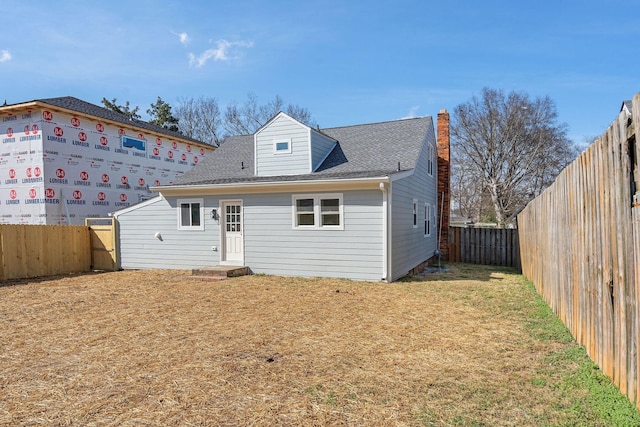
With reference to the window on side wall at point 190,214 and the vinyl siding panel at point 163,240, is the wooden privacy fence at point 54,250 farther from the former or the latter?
the window on side wall at point 190,214

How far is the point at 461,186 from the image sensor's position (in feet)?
108

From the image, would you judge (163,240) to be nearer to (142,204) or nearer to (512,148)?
(142,204)

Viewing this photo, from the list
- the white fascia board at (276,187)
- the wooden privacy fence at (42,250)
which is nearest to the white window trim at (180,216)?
the white fascia board at (276,187)

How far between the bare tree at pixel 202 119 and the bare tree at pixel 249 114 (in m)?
1.19

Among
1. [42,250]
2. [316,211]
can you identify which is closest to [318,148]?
[316,211]

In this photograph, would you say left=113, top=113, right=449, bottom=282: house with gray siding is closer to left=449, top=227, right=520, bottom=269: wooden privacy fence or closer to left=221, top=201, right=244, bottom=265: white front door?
left=221, top=201, right=244, bottom=265: white front door

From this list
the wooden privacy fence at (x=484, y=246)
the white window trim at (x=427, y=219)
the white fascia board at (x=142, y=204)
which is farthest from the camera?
the wooden privacy fence at (x=484, y=246)

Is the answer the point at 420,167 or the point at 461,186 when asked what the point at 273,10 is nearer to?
the point at 420,167

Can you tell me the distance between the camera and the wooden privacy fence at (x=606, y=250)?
9.48 ft

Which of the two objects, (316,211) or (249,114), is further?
(249,114)

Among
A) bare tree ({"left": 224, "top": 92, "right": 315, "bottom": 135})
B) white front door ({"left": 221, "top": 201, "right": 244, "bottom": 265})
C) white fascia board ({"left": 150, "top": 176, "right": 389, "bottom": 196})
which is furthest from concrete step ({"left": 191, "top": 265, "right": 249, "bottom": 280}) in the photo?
bare tree ({"left": 224, "top": 92, "right": 315, "bottom": 135})

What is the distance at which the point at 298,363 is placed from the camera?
4.38 m

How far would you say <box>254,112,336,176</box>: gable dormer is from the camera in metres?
12.0

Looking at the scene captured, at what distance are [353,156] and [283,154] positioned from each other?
7.57 ft
